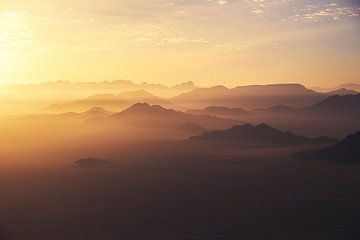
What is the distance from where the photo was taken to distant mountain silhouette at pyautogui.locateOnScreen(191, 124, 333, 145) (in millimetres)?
163750

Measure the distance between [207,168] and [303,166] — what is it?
18982 mm

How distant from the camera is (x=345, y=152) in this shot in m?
103

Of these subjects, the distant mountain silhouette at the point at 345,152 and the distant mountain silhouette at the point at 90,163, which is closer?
the distant mountain silhouette at the point at 345,152

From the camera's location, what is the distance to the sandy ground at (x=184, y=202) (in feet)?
136

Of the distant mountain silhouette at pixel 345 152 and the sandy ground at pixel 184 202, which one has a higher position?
the distant mountain silhouette at pixel 345 152

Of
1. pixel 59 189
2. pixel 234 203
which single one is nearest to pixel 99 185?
pixel 59 189

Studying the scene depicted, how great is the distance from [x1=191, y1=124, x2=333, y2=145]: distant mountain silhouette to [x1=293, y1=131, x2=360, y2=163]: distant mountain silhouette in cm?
5035

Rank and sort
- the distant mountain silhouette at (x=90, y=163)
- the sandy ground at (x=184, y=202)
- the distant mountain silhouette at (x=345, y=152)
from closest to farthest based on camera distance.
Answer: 1. the sandy ground at (x=184, y=202)
2. the distant mountain silhouette at (x=345, y=152)
3. the distant mountain silhouette at (x=90, y=163)

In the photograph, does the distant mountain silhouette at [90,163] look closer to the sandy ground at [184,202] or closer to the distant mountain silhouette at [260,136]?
the sandy ground at [184,202]

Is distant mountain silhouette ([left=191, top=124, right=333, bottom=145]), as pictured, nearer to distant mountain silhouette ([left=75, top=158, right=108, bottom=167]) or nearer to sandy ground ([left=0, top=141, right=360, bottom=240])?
sandy ground ([left=0, top=141, right=360, bottom=240])

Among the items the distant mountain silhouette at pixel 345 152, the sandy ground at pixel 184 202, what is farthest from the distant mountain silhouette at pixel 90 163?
the distant mountain silhouette at pixel 345 152

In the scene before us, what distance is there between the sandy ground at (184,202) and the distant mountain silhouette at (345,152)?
6101 mm

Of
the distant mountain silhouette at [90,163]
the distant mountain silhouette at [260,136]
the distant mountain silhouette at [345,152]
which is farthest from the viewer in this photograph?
the distant mountain silhouette at [260,136]

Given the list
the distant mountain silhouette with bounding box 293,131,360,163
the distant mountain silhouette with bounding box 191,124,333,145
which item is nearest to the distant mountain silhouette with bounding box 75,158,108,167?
the distant mountain silhouette with bounding box 293,131,360,163
